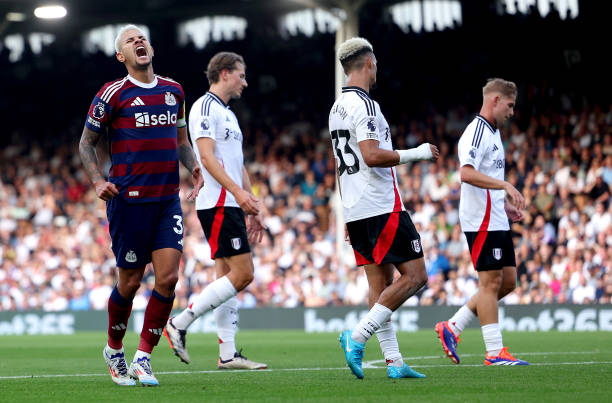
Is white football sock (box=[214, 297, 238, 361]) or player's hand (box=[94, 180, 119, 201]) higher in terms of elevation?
player's hand (box=[94, 180, 119, 201])

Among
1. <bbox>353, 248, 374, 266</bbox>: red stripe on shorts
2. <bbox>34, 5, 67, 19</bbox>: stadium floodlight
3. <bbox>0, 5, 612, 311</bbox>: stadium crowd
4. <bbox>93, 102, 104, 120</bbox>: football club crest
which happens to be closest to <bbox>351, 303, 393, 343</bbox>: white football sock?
<bbox>353, 248, 374, 266</bbox>: red stripe on shorts

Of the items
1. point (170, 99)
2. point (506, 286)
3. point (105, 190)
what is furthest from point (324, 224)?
point (105, 190)

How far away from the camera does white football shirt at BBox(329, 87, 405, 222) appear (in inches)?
285

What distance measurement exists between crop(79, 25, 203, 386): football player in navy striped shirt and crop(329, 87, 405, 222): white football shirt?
46.8 inches

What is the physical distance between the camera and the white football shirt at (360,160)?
7.25m

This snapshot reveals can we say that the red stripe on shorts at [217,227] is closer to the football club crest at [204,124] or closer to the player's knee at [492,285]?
the football club crest at [204,124]

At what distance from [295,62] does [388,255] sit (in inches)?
851

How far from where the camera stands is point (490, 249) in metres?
9.02

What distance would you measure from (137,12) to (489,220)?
78.8ft

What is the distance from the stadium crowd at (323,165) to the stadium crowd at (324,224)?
0.04 meters

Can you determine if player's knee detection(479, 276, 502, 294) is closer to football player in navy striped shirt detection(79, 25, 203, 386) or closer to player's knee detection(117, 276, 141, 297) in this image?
football player in navy striped shirt detection(79, 25, 203, 386)

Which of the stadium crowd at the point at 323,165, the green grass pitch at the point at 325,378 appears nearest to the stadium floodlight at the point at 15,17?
the stadium crowd at the point at 323,165

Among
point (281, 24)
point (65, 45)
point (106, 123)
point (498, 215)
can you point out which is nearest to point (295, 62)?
point (281, 24)

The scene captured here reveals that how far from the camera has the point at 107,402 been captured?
6168 mm
